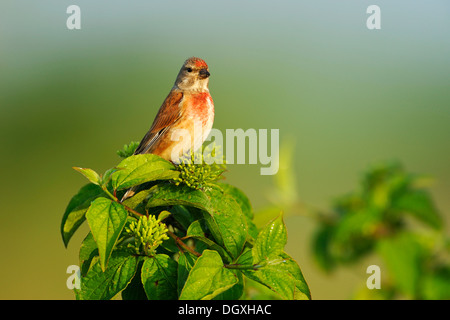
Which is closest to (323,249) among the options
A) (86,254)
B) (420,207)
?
(420,207)

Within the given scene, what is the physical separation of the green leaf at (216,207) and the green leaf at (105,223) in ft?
0.67

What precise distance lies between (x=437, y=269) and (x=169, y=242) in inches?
41.0

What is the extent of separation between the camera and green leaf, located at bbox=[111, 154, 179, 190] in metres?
1.57

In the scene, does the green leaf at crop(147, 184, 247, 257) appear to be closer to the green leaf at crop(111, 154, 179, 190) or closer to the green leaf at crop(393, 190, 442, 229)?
the green leaf at crop(111, 154, 179, 190)

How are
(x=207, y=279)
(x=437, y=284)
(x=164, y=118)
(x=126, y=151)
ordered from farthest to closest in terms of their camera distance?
(x=164, y=118)
(x=126, y=151)
(x=437, y=284)
(x=207, y=279)

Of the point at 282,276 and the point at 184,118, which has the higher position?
the point at 184,118

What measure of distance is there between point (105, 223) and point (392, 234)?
1.16 m

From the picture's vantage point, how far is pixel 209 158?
5.90 ft

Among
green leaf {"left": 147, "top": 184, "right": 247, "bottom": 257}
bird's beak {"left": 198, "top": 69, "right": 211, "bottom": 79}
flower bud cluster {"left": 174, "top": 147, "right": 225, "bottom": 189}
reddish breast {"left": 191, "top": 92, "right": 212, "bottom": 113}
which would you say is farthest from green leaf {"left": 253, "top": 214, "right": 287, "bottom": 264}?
bird's beak {"left": 198, "top": 69, "right": 211, "bottom": 79}

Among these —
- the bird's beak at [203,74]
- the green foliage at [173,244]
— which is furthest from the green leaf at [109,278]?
the bird's beak at [203,74]

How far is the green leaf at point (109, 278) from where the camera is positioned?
59.2 inches

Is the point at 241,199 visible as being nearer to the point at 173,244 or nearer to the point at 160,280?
the point at 173,244

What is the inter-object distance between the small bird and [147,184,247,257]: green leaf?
1258 millimetres

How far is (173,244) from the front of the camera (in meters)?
1.64
